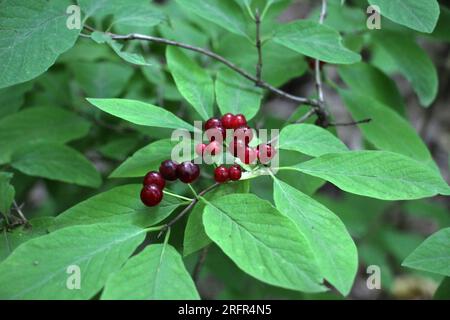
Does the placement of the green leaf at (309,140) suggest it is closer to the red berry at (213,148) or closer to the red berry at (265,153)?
the red berry at (265,153)

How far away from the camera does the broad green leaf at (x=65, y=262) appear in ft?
3.49

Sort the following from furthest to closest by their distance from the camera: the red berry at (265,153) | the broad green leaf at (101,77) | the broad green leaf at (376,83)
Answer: the broad green leaf at (101,77), the broad green leaf at (376,83), the red berry at (265,153)

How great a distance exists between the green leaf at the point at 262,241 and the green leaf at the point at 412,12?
66cm

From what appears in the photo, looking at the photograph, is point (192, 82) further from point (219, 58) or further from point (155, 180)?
point (155, 180)

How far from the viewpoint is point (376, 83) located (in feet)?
6.89

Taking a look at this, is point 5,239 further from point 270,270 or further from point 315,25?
point 315,25

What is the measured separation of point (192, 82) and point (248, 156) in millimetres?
407

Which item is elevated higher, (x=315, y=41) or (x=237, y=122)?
(x=315, y=41)

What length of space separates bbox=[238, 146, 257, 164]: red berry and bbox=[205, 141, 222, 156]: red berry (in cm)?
7

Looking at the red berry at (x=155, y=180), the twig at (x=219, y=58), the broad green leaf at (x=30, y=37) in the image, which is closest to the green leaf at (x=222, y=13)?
the twig at (x=219, y=58)

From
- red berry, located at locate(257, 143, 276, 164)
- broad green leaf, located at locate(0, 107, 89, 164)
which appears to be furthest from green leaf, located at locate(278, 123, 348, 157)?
broad green leaf, located at locate(0, 107, 89, 164)

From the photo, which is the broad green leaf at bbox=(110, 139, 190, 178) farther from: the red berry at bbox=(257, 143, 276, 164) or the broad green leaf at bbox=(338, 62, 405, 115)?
the broad green leaf at bbox=(338, 62, 405, 115)

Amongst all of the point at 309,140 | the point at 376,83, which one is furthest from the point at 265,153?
the point at 376,83
